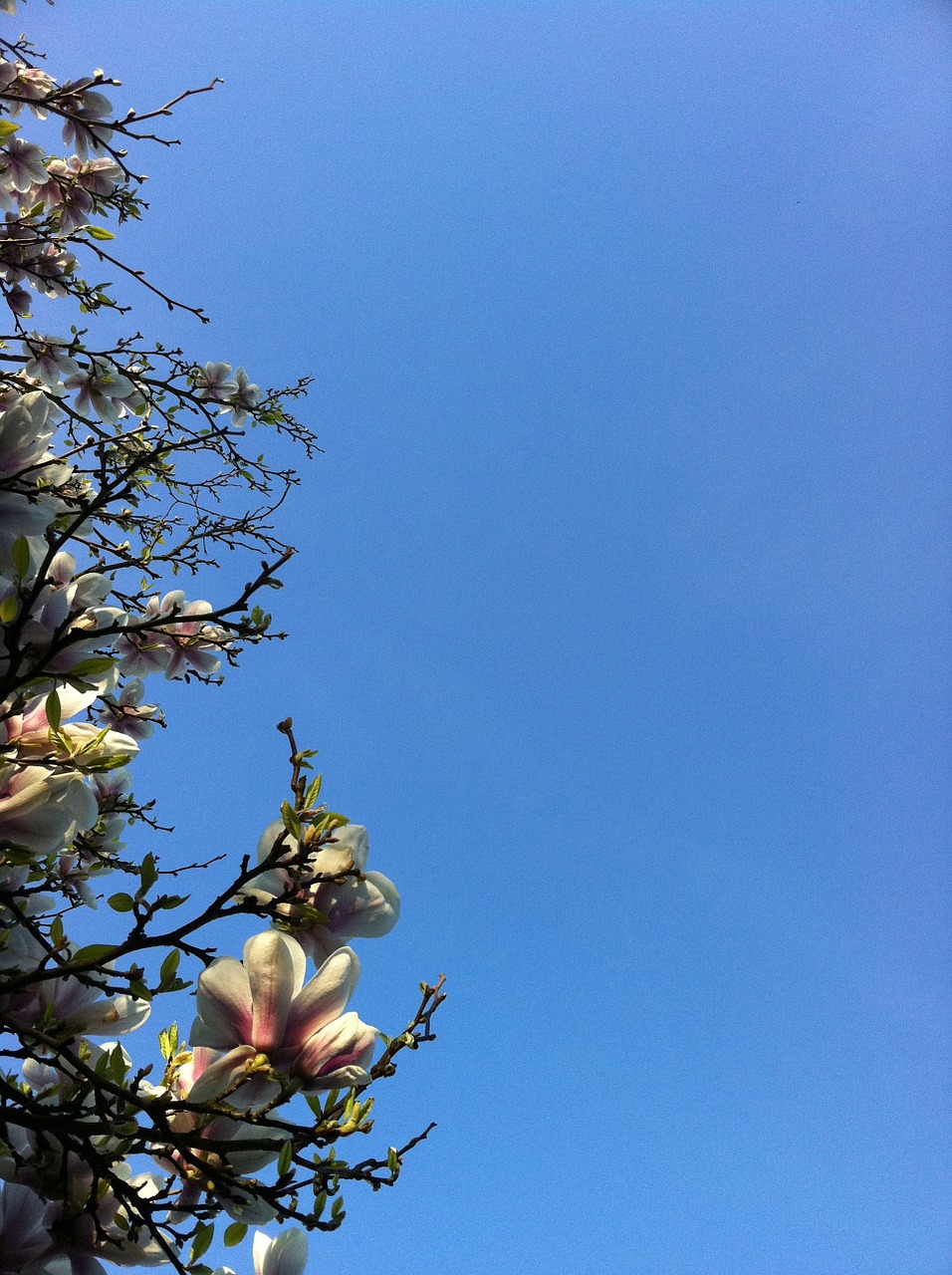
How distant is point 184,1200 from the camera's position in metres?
1.29

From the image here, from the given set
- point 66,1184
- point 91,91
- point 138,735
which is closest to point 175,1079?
point 66,1184

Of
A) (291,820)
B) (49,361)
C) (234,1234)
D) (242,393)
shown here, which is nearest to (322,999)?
(291,820)

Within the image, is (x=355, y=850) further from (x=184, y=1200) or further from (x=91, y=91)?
(x=91, y=91)

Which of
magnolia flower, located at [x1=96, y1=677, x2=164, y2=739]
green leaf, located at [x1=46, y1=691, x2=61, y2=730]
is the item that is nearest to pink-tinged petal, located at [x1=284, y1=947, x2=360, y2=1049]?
green leaf, located at [x1=46, y1=691, x2=61, y2=730]

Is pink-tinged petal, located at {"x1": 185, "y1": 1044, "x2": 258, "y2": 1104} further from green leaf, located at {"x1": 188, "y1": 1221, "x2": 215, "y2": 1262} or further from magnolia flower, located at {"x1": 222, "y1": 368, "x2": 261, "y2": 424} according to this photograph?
magnolia flower, located at {"x1": 222, "y1": 368, "x2": 261, "y2": 424}

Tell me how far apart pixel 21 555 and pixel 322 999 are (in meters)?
0.95

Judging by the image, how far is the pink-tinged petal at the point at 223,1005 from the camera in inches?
43.2

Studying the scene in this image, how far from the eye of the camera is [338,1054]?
3.67ft

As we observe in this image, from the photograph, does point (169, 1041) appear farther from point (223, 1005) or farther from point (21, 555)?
point (21, 555)

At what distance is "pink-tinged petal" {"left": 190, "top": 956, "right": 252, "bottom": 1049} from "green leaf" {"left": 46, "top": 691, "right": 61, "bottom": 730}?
53cm

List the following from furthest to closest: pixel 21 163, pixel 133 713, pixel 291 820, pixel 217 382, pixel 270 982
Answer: pixel 217 382, pixel 21 163, pixel 133 713, pixel 291 820, pixel 270 982

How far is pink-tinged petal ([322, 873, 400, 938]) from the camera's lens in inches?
50.0

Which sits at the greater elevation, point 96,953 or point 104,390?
point 104,390

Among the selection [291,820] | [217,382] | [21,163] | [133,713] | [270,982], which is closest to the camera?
[270,982]
